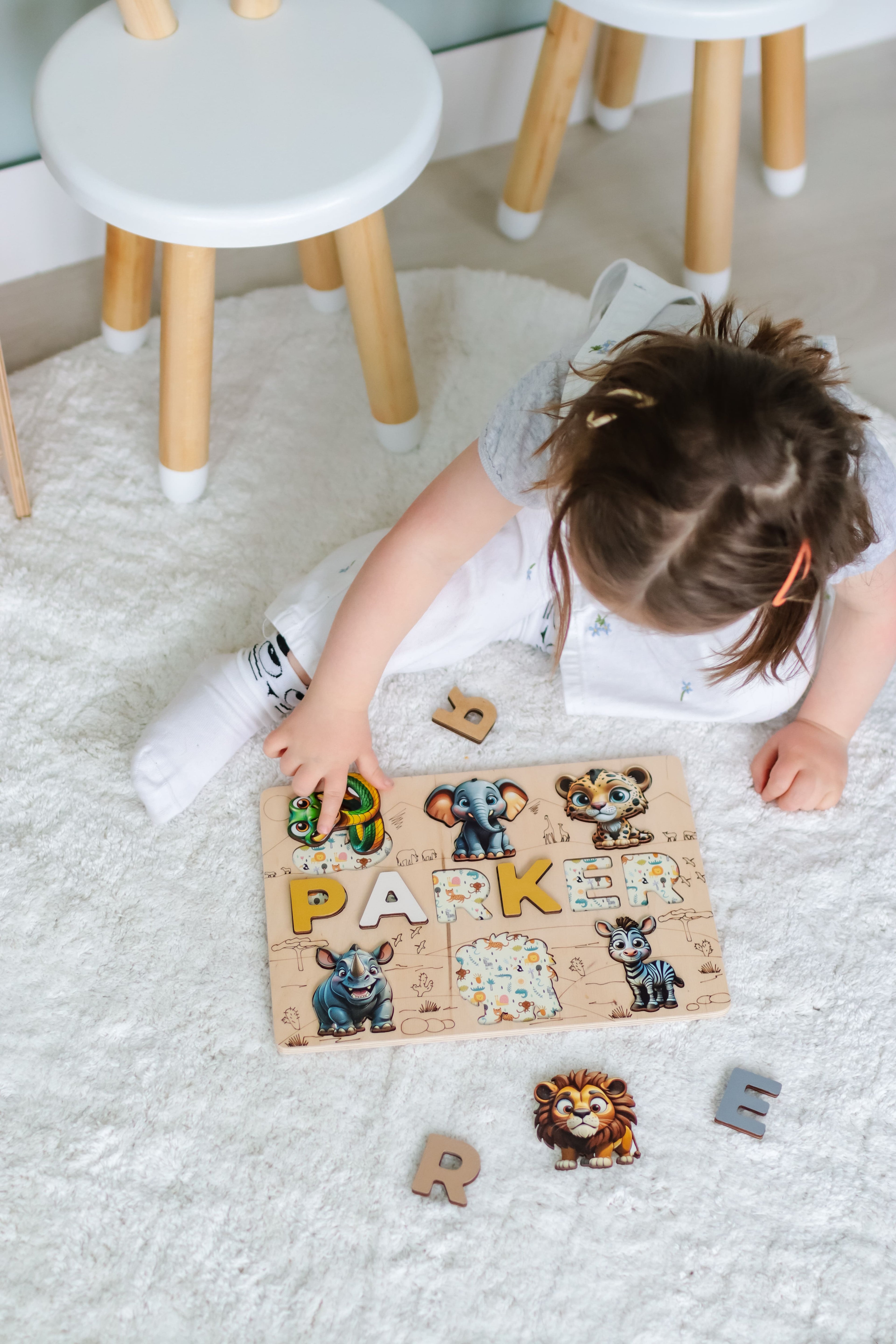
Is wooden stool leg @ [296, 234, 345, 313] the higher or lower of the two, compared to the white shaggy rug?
higher

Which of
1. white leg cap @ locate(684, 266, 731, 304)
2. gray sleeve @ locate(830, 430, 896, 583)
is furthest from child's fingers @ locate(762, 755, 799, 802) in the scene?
white leg cap @ locate(684, 266, 731, 304)

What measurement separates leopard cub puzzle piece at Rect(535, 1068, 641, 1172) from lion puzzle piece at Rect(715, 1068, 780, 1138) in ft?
0.21

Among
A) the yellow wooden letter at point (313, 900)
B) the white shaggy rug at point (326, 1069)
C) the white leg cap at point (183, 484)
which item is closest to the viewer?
the white shaggy rug at point (326, 1069)

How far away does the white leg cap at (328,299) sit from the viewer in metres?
1.20

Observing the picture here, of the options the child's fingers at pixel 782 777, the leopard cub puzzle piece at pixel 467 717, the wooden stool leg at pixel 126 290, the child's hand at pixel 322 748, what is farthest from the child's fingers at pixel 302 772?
the wooden stool leg at pixel 126 290

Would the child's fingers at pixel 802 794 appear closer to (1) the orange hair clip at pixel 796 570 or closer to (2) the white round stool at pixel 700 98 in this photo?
(1) the orange hair clip at pixel 796 570

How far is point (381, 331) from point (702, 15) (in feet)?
1.18

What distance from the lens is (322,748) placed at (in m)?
0.88

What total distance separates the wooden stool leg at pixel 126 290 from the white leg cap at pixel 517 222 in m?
0.40

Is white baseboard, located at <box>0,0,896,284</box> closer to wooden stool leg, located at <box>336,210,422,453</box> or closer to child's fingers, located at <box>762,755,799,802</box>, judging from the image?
wooden stool leg, located at <box>336,210,422,453</box>

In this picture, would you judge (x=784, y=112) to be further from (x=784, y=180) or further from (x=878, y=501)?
(x=878, y=501)

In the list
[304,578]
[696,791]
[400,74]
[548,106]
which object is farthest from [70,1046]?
[548,106]

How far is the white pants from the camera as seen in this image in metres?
0.91

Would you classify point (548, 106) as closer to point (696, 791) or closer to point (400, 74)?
point (400, 74)
